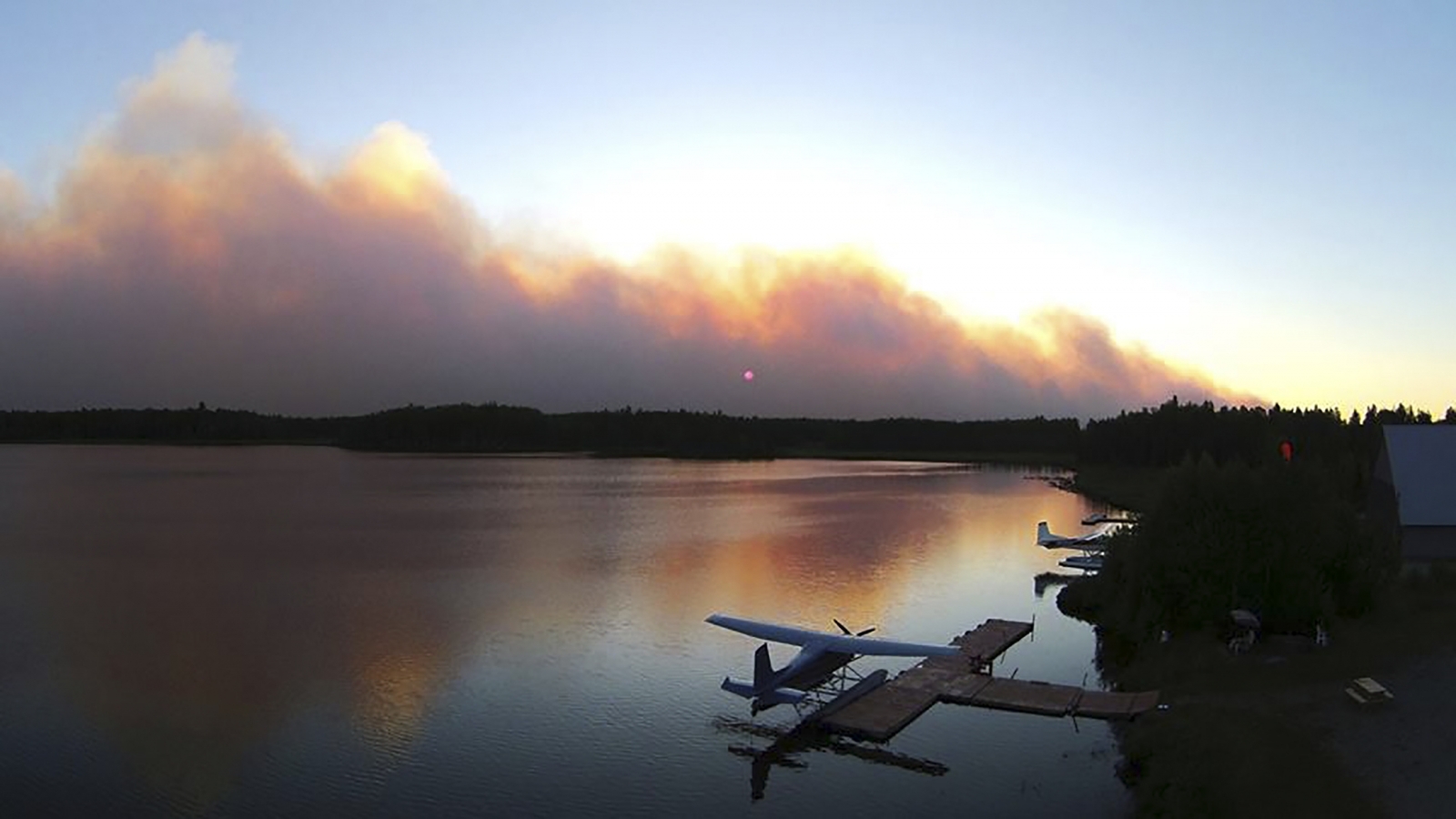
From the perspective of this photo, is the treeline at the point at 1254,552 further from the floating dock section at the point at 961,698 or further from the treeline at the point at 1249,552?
the floating dock section at the point at 961,698

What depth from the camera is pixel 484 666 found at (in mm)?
28391

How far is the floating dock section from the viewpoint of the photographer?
22875 mm

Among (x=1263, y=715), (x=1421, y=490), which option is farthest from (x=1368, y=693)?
(x=1421, y=490)

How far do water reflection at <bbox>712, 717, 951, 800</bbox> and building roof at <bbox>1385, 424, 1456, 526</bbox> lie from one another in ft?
83.4

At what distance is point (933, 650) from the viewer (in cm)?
2664

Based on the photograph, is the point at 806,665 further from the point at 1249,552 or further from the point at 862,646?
the point at 1249,552

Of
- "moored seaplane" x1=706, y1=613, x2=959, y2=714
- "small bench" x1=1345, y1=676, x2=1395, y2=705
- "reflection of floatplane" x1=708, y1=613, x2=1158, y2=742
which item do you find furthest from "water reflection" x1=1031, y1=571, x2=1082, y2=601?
"small bench" x1=1345, y1=676, x2=1395, y2=705

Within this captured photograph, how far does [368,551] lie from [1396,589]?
4456cm

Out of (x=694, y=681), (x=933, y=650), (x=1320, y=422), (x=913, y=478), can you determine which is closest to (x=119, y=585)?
(x=694, y=681)

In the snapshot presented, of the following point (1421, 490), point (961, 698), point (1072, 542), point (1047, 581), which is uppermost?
point (1421, 490)

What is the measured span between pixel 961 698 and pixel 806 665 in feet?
12.9

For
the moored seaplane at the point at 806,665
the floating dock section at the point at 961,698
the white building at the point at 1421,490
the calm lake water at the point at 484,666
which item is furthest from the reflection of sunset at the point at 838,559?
the white building at the point at 1421,490

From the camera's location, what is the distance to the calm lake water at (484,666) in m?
19.3

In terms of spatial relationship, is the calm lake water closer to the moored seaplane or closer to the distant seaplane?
the moored seaplane
